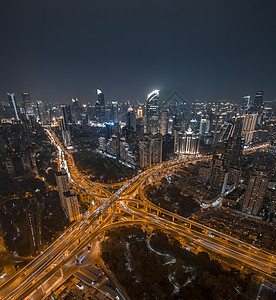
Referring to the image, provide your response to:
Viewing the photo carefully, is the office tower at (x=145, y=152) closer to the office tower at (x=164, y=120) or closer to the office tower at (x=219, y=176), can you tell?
the office tower at (x=219, y=176)

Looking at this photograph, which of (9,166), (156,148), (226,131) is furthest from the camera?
(226,131)

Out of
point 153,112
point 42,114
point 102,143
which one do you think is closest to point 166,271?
point 102,143

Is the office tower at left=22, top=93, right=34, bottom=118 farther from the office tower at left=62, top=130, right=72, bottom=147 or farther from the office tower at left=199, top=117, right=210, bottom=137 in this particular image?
the office tower at left=199, top=117, right=210, bottom=137

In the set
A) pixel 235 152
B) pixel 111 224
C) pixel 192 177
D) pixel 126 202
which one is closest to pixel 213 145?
pixel 235 152

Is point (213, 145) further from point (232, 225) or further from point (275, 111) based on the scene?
point (275, 111)

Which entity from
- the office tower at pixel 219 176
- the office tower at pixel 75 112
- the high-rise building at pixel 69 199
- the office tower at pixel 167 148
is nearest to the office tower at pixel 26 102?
the office tower at pixel 75 112

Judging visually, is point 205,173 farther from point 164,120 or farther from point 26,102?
point 26,102

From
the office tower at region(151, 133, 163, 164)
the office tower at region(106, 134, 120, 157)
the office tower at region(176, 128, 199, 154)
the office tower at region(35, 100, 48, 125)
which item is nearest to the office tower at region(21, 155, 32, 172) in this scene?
the office tower at region(106, 134, 120, 157)
